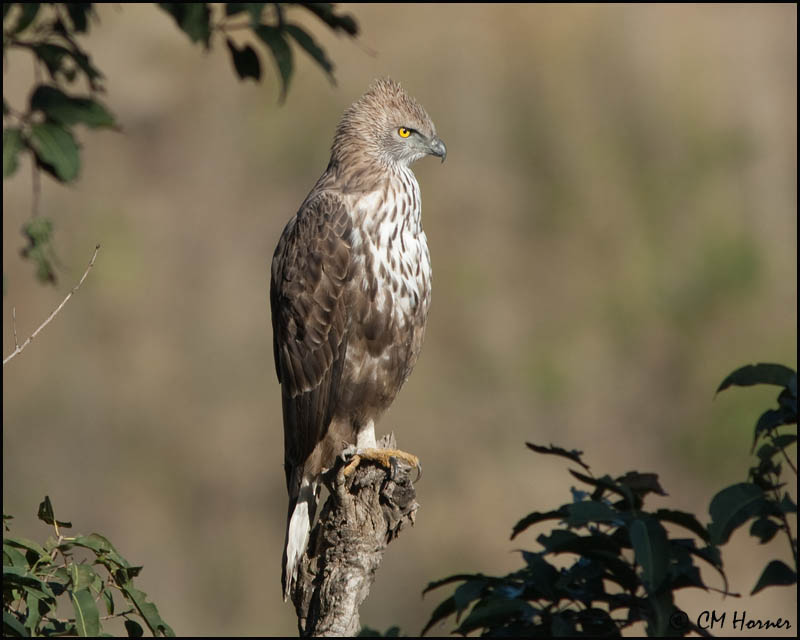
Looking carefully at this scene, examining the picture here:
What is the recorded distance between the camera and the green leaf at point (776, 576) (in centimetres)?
234

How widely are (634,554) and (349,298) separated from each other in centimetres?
272

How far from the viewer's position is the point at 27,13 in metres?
3.86

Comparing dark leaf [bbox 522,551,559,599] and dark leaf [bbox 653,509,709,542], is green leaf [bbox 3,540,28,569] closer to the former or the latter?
dark leaf [bbox 522,551,559,599]

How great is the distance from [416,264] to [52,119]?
1767 mm

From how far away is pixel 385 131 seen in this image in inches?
207

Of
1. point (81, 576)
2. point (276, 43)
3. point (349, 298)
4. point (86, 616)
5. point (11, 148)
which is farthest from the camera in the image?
point (349, 298)

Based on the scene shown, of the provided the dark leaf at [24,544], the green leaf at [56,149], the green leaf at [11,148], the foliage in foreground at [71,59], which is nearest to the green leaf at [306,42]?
the foliage in foreground at [71,59]

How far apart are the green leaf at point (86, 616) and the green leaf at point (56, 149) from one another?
4.72ft

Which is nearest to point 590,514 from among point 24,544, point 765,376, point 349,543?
point 765,376

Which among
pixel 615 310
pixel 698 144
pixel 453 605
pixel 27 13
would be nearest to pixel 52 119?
pixel 27 13

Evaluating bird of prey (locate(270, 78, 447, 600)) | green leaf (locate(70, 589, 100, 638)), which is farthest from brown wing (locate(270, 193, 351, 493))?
green leaf (locate(70, 589, 100, 638))

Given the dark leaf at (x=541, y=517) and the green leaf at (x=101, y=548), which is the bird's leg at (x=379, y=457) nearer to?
the green leaf at (x=101, y=548)

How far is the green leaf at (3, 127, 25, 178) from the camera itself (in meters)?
3.61

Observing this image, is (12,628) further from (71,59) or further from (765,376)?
(71,59)
